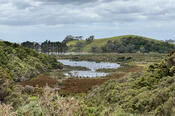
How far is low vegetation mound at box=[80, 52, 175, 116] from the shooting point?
9.05 metres

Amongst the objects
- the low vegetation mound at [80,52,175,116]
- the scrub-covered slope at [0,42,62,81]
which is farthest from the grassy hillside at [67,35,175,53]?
the low vegetation mound at [80,52,175,116]

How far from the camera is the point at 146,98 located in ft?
36.3

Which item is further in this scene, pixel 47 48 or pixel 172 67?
pixel 47 48

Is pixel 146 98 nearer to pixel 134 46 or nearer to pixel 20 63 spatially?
pixel 20 63

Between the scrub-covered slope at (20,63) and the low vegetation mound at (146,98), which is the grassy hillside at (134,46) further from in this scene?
the low vegetation mound at (146,98)

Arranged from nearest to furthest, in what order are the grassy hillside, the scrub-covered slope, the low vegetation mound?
the low vegetation mound
the scrub-covered slope
the grassy hillside

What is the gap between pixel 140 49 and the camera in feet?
449

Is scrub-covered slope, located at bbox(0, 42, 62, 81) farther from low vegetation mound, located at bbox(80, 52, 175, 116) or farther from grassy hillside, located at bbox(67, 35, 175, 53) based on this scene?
grassy hillside, located at bbox(67, 35, 175, 53)

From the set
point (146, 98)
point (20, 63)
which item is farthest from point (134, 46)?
point (146, 98)

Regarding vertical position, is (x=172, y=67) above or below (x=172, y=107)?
above

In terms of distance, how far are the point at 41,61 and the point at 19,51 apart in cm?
656

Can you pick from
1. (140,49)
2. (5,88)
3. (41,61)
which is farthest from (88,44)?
(5,88)

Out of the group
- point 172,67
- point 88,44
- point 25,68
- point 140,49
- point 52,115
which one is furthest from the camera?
point 88,44

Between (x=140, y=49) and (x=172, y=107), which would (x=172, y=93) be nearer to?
(x=172, y=107)
